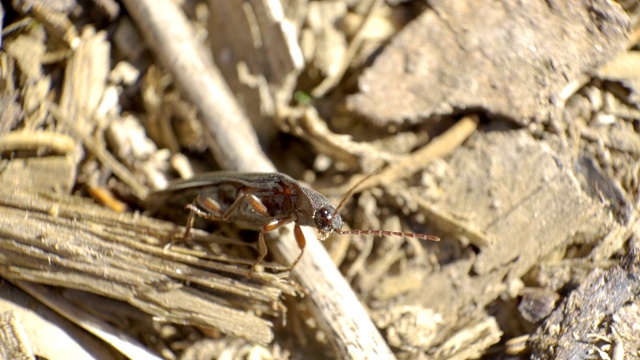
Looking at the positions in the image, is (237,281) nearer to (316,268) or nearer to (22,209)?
(316,268)

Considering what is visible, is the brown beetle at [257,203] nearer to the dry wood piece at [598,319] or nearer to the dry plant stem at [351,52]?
the dry wood piece at [598,319]

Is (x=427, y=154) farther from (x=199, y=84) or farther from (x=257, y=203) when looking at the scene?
(x=199, y=84)

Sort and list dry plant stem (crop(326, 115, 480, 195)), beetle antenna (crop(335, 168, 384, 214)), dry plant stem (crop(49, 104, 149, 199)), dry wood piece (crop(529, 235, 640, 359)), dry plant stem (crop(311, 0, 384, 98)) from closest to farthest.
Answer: dry wood piece (crop(529, 235, 640, 359)) < beetle antenna (crop(335, 168, 384, 214)) < dry plant stem (crop(326, 115, 480, 195)) < dry plant stem (crop(49, 104, 149, 199)) < dry plant stem (crop(311, 0, 384, 98))

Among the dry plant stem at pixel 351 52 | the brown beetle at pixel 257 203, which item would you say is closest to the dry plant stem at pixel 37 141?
the brown beetle at pixel 257 203

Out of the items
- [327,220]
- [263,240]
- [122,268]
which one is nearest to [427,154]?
[327,220]

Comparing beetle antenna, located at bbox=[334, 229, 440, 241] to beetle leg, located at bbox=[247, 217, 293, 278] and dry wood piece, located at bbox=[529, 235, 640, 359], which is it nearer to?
beetle leg, located at bbox=[247, 217, 293, 278]

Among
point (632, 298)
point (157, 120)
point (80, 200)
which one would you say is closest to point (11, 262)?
point (80, 200)

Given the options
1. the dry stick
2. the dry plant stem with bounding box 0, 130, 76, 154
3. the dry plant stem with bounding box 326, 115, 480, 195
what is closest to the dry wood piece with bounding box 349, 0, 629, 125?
the dry plant stem with bounding box 326, 115, 480, 195
